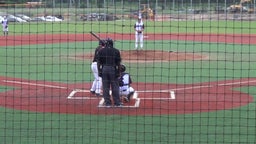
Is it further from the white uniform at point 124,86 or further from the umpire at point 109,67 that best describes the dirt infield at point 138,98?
the umpire at point 109,67

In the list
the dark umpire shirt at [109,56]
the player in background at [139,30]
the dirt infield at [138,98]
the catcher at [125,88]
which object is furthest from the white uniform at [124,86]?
the player in background at [139,30]

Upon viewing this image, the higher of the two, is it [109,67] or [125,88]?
[109,67]

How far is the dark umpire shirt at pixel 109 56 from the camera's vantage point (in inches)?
439

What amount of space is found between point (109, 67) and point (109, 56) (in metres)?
0.24

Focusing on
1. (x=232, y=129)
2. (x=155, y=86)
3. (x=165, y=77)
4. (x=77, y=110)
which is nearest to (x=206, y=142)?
(x=232, y=129)

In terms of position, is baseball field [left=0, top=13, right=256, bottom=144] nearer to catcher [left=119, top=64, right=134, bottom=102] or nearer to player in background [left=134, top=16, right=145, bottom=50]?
catcher [left=119, top=64, right=134, bottom=102]

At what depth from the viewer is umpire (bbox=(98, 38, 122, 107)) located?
1115 centimetres

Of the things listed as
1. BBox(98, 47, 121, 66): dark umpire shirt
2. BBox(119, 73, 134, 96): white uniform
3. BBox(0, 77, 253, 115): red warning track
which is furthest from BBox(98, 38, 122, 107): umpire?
BBox(119, 73, 134, 96): white uniform

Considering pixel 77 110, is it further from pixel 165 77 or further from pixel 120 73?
pixel 165 77

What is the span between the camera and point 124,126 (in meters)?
9.68

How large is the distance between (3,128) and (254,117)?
15.2 feet

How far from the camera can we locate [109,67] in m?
11.1

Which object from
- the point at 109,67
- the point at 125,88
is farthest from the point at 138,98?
the point at 109,67

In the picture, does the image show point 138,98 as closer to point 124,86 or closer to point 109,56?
point 124,86
